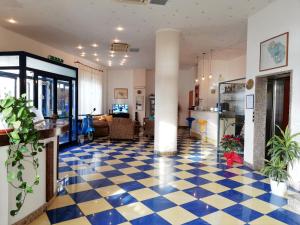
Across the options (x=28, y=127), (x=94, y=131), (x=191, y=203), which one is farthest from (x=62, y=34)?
(x=191, y=203)

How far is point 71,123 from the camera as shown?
23.1 feet

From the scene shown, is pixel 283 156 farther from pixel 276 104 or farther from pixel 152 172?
pixel 152 172

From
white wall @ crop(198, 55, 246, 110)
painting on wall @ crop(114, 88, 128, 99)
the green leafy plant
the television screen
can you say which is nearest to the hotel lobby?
the green leafy plant

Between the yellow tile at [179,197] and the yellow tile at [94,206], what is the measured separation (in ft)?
2.93

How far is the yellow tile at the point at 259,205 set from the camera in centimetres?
289

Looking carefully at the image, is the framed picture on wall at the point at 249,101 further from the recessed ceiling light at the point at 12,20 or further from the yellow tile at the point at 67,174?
the recessed ceiling light at the point at 12,20

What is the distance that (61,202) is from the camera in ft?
9.93

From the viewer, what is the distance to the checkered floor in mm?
2646

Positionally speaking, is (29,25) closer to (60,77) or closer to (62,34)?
(62,34)

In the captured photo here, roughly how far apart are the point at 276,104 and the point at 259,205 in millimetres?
2527

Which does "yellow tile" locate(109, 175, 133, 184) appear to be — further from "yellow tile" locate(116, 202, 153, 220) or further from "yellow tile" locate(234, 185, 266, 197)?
"yellow tile" locate(234, 185, 266, 197)

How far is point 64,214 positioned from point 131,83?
10605 millimetres

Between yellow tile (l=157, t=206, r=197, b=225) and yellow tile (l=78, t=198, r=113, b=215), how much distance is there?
0.73 m

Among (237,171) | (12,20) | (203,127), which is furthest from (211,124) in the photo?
(12,20)
